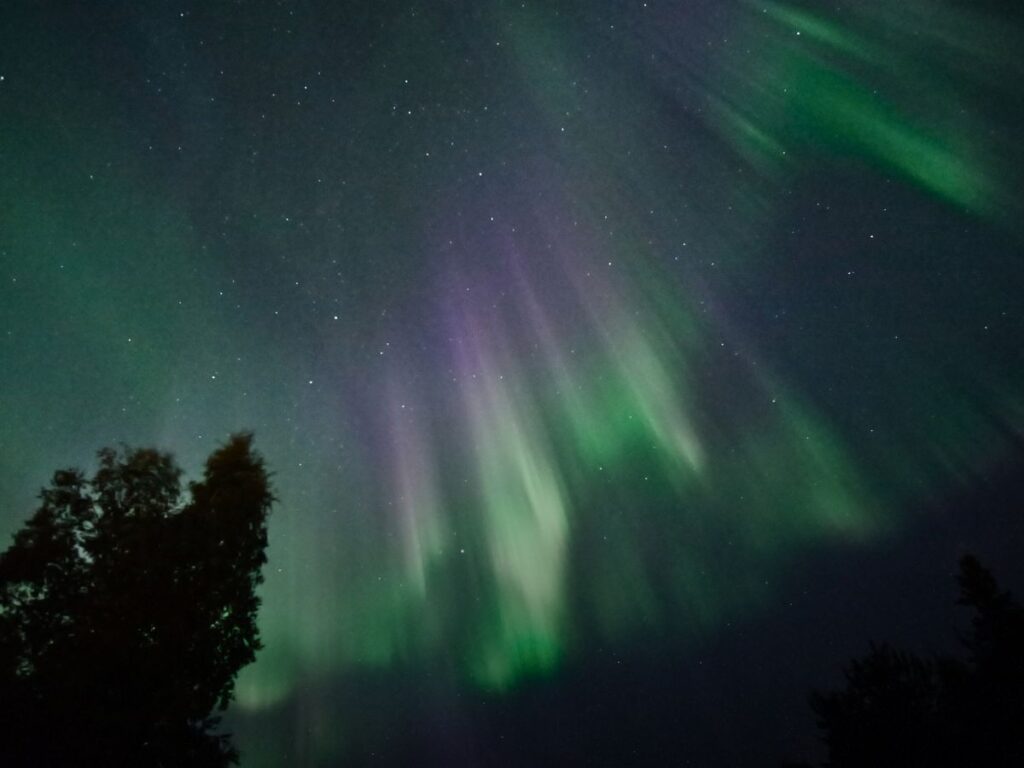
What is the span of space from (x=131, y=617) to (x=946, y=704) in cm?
3409

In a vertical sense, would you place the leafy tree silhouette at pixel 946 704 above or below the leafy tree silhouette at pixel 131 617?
below

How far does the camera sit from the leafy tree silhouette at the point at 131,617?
12492 millimetres

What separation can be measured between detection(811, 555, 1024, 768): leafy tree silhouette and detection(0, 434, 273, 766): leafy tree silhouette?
28.3m

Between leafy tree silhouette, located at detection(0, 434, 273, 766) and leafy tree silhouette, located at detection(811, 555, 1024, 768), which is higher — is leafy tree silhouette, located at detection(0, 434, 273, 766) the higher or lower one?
the higher one

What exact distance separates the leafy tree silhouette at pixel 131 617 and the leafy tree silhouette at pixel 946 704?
28.3m

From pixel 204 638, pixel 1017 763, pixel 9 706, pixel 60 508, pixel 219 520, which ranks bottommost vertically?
pixel 1017 763

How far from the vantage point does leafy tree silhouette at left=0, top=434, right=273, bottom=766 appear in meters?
12.5

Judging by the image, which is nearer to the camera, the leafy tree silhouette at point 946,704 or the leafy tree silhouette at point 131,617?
the leafy tree silhouette at point 131,617

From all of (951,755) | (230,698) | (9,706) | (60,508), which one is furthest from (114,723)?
(951,755)

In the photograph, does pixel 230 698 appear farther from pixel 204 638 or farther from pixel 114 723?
pixel 114 723

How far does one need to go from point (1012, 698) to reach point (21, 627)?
1437 inches

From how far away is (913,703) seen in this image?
27656 mm

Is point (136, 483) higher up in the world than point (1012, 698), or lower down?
higher up

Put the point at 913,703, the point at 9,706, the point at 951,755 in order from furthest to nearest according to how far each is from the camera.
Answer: the point at 913,703 < the point at 951,755 < the point at 9,706
